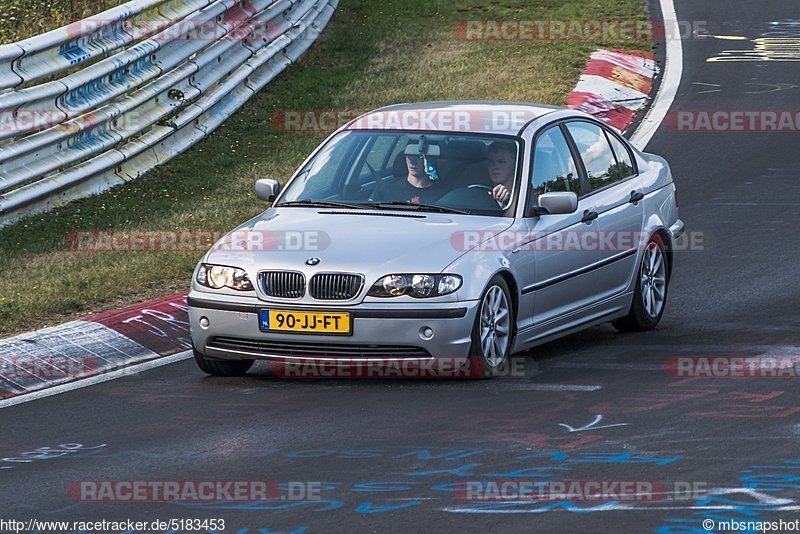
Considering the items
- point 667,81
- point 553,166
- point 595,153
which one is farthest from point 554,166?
point 667,81

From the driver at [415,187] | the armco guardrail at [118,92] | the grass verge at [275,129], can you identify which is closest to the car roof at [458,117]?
the driver at [415,187]

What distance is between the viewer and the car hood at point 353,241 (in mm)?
8758

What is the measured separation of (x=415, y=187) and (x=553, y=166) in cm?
95

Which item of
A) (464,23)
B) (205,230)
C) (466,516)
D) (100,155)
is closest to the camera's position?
(466,516)

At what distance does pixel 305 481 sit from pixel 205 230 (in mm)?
6125

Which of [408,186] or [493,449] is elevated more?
[408,186]

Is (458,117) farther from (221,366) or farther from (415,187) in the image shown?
(221,366)

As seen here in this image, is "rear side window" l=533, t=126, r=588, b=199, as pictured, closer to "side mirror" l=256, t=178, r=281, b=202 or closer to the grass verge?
"side mirror" l=256, t=178, r=281, b=202

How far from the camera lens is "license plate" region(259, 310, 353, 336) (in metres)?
8.70

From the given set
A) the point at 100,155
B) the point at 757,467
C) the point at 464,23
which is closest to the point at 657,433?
the point at 757,467

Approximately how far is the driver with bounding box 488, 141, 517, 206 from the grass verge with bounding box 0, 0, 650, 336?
8.39 feet

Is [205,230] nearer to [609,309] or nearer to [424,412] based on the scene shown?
[609,309]

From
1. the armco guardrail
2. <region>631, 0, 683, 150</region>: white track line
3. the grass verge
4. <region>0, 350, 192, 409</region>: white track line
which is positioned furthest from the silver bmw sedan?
<region>631, 0, 683, 150</region>: white track line

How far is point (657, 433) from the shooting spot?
7.50 metres
